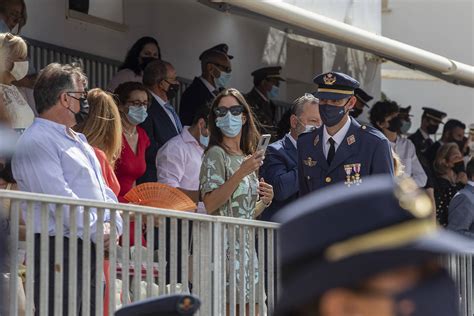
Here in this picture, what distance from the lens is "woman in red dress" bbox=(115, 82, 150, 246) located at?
9.59 metres

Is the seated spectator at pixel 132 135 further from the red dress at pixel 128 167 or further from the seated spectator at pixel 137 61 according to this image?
the seated spectator at pixel 137 61

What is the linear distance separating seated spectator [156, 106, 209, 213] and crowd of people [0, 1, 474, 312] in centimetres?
1

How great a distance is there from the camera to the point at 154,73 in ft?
36.6

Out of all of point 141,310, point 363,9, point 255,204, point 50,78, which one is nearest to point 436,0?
point 363,9

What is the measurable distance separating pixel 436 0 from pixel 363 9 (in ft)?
24.1

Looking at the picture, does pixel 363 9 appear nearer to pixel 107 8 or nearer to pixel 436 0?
pixel 107 8

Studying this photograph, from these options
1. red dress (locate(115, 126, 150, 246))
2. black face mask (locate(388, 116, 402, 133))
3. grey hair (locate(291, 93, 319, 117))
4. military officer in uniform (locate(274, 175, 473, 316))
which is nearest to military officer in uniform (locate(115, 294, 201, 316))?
military officer in uniform (locate(274, 175, 473, 316))

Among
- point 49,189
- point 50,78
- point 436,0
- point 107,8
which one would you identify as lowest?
point 49,189

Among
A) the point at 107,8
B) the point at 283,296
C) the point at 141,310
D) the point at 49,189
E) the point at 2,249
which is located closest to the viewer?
the point at 283,296

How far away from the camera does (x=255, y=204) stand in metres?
9.02

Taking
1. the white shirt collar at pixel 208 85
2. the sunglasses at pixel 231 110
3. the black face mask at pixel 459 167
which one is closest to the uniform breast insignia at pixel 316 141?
the sunglasses at pixel 231 110

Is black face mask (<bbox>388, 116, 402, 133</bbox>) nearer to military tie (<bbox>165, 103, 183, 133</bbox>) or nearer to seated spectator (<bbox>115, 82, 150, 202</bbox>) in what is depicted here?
military tie (<bbox>165, 103, 183, 133</bbox>)

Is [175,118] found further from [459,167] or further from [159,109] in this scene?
[459,167]

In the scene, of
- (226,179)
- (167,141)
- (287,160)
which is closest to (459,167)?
(167,141)
